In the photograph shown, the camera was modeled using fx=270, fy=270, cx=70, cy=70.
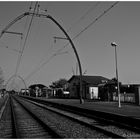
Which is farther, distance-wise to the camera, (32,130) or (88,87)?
(88,87)

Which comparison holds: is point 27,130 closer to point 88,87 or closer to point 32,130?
point 32,130

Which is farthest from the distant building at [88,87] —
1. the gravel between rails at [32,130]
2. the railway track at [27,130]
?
the gravel between rails at [32,130]

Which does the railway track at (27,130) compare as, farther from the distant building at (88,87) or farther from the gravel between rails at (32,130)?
the distant building at (88,87)

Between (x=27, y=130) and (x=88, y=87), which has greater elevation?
(x=88, y=87)

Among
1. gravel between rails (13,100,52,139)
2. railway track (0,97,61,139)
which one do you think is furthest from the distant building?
gravel between rails (13,100,52,139)

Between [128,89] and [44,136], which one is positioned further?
[128,89]

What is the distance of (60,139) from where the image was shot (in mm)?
10336

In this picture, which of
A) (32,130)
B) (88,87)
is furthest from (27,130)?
(88,87)

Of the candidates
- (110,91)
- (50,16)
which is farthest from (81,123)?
(110,91)

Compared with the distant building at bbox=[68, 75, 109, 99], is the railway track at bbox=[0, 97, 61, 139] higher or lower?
lower

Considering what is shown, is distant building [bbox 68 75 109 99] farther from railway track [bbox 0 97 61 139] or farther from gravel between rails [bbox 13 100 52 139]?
gravel between rails [bbox 13 100 52 139]

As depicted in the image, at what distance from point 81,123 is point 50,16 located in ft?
52.2

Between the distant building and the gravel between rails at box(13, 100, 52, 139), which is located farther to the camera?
the distant building

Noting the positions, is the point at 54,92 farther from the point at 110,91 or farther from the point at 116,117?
the point at 116,117
